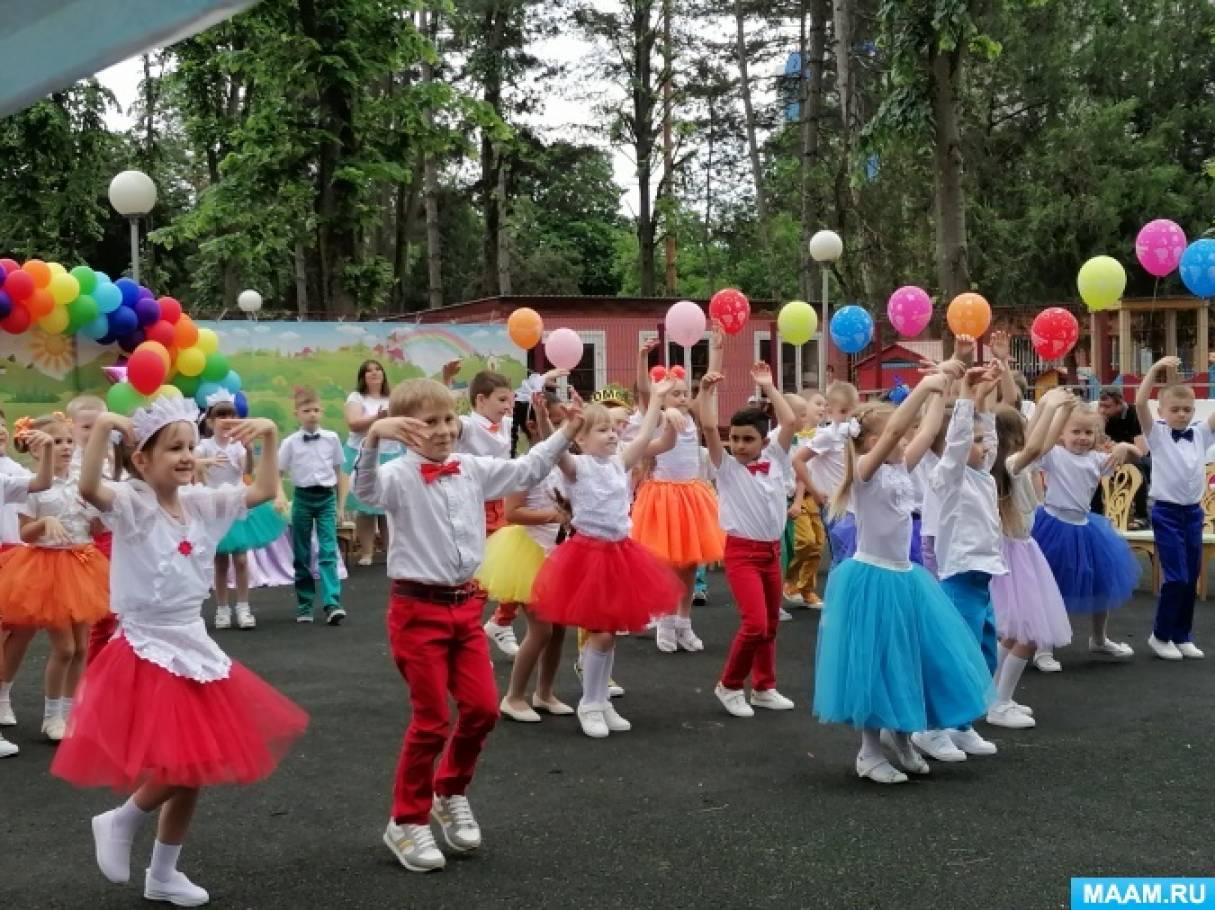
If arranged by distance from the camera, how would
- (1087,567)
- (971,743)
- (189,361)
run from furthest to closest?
(189,361) < (1087,567) < (971,743)

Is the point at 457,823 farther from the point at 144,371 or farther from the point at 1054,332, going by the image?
the point at 1054,332

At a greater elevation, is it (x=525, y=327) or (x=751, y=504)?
(x=525, y=327)

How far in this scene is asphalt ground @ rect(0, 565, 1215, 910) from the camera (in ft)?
14.1

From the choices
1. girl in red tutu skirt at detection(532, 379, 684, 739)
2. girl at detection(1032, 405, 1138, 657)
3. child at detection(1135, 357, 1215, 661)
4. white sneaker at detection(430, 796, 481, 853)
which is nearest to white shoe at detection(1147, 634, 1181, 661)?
child at detection(1135, 357, 1215, 661)

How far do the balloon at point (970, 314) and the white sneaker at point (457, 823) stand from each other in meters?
10.9

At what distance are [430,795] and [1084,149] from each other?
105ft

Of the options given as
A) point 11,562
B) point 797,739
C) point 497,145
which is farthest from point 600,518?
point 497,145

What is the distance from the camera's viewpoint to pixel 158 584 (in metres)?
4.32

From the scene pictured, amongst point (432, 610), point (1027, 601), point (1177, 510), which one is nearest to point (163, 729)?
point (432, 610)

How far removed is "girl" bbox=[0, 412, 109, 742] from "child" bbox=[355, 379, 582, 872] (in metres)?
2.44

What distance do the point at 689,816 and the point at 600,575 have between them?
1.60 m

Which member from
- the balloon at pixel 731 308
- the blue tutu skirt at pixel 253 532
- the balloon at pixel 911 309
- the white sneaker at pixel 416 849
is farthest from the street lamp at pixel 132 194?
the white sneaker at pixel 416 849

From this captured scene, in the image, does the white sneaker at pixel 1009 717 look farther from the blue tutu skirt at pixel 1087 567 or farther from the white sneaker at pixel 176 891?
the white sneaker at pixel 176 891

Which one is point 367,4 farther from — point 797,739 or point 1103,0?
point 1103,0
